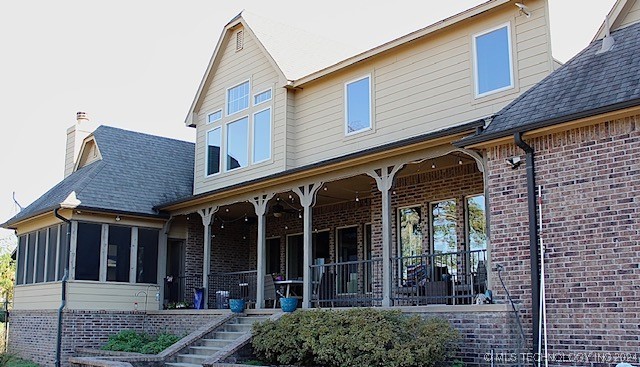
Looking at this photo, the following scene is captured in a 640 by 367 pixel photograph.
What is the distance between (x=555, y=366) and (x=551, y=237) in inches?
70.7

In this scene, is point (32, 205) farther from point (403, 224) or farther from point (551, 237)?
point (551, 237)

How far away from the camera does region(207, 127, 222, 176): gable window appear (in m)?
19.1

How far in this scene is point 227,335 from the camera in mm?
14633

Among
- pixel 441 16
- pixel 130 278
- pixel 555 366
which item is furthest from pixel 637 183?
pixel 130 278

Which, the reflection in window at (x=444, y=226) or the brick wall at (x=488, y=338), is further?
the reflection in window at (x=444, y=226)

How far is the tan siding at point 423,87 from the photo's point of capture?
480 inches

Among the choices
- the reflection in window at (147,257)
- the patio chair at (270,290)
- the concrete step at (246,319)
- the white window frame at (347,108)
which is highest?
the white window frame at (347,108)

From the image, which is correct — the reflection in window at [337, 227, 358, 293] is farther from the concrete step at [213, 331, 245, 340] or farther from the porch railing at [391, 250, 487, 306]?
the concrete step at [213, 331, 245, 340]

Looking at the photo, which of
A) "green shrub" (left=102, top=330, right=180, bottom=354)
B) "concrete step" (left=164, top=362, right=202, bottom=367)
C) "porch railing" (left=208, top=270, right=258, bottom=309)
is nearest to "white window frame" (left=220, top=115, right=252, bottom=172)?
"porch railing" (left=208, top=270, right=258, bottom=309)

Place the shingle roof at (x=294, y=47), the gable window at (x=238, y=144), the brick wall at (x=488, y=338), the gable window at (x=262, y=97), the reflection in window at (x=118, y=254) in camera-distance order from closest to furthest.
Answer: the brick wall at (x=488, y=338), the shingle roof at (x=294, y=47), the gable window at (x=262, y=97), the gable window at (x=238, y=144), the reflection in window at (x=118, y=254)

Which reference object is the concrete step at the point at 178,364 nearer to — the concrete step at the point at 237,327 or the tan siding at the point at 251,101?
the concrete step at the point at 237,327

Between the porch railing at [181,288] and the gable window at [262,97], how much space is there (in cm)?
529

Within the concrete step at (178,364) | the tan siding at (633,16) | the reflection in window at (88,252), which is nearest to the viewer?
the tan siding at (633,16)

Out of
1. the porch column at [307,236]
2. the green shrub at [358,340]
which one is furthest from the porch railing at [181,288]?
the green shrub at [358,340]
